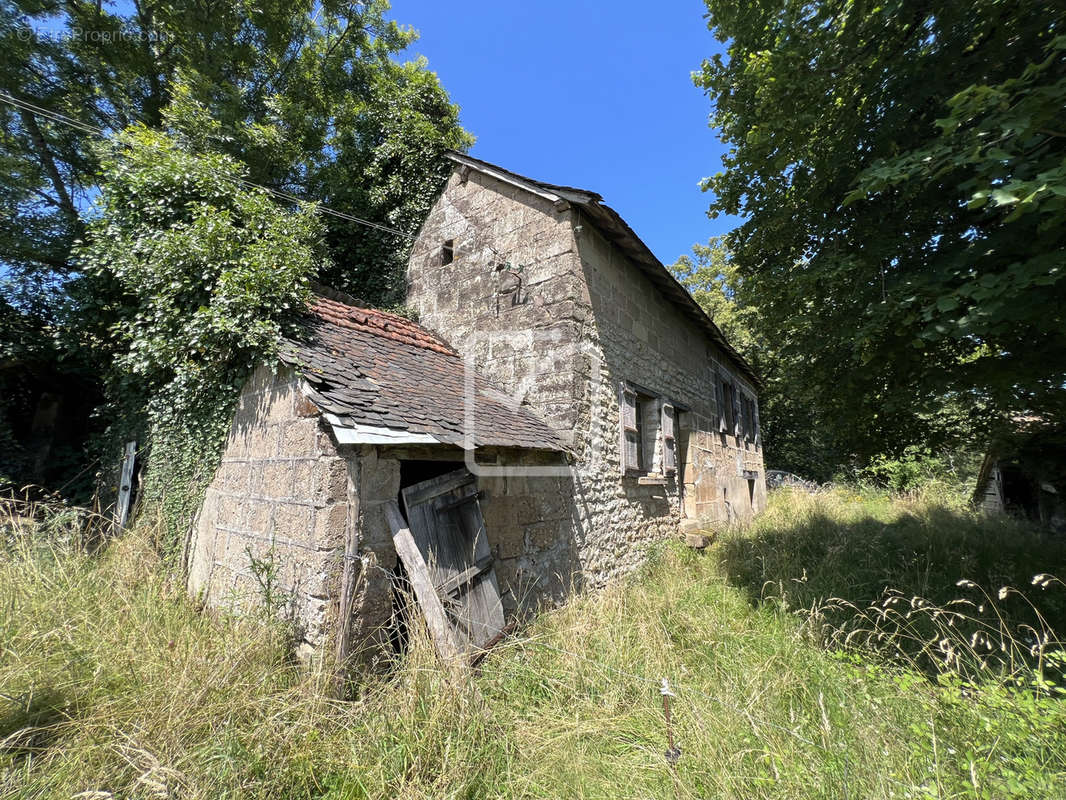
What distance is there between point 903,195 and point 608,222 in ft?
10.1

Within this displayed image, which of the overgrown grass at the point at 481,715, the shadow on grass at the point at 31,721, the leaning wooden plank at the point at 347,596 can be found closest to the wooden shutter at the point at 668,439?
the overgrown grass at the point at 481,715

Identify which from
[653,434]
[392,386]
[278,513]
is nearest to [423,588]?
[278,513]

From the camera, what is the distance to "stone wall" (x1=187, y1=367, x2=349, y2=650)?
3.28 metres

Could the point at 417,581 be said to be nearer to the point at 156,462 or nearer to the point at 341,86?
the point at 156,462

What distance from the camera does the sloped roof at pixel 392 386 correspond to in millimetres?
3371

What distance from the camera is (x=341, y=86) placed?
37.1 feet

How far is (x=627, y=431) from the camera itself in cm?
632

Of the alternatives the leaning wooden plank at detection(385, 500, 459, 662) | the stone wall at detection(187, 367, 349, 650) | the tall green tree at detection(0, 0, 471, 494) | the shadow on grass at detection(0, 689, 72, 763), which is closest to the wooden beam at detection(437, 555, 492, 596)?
the leaning wooden plank at detection(385, 500, 459, 662)

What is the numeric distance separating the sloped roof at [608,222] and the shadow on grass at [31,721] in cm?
604

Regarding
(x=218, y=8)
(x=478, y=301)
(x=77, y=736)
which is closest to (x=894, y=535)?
(x=478, y=301)

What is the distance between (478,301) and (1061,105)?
5544 millimetres

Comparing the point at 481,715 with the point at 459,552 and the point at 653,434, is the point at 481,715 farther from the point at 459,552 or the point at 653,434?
the point at 653,434

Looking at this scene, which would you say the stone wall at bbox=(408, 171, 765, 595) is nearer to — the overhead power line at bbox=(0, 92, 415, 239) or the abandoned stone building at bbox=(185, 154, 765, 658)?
the abandoned stone building at bbox=(185, 154, 765, 658)

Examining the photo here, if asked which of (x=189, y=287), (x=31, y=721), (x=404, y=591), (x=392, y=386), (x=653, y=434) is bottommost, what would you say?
(x=31, y=721)
